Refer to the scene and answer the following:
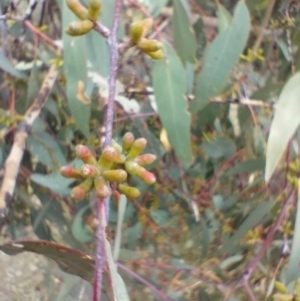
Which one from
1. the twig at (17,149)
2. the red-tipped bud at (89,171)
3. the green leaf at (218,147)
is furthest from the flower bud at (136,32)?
the green leaf at (218,147)

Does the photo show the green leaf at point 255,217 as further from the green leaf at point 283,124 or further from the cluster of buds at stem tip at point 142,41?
the cluster of buds at stem tip at point 142,41

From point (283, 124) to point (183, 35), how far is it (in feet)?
1.09

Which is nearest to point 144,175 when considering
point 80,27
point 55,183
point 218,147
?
point 80,27

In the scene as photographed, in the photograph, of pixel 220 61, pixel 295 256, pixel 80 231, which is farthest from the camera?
pixel 80 231

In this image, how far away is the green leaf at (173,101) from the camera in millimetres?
648

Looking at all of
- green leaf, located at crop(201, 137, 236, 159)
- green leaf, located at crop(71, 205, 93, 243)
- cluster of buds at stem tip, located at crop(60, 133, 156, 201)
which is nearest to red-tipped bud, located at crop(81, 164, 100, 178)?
cluster of buds at stem tip, located at crop(60, 133, 156, 201)

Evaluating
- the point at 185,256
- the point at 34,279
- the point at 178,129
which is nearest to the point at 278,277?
the point at 185,256

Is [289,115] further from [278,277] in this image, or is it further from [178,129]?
[278,277]

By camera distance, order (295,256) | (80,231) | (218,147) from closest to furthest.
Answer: (295,256) → (80,231) → (218,147)

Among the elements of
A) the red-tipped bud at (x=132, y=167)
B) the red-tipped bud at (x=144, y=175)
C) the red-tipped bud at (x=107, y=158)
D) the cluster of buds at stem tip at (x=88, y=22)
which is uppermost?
the cluster of buds at stem tip at (x=88, y=22)

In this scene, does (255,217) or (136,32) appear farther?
(255,217)

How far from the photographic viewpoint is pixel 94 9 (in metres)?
0.34

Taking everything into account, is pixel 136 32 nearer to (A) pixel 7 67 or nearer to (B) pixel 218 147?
(A) pixel 7 67

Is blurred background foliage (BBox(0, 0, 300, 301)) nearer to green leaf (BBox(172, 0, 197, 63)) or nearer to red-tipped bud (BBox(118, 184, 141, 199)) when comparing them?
green leaf (BBox(172, 0, 197, 63))
